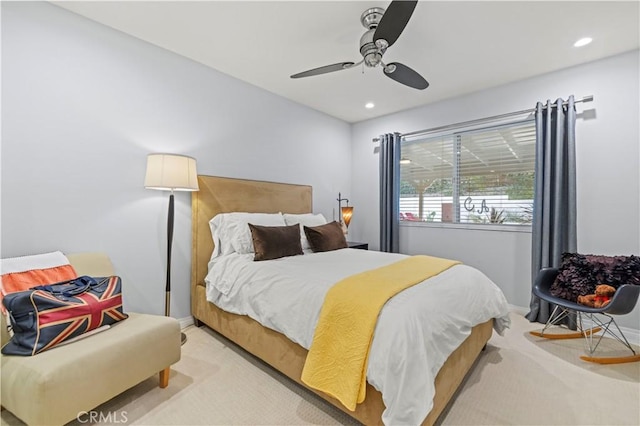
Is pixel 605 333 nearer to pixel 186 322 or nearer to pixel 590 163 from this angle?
pixel 590 163

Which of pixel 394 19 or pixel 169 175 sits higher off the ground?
pixel 394 19

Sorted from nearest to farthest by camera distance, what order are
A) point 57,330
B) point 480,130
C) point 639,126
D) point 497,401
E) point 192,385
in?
point 57,330, point 497,401, point 192,385, point 639,126, point 480,130

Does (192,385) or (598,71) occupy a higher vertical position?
(598,71)

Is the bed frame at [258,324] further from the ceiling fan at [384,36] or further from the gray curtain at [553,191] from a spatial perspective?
the ceiling fan at [384,36]

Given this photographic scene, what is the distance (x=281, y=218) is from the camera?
3385 millimetres

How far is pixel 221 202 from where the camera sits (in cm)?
316

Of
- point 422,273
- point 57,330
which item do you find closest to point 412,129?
point 422,273

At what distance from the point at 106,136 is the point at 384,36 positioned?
228 centimetres

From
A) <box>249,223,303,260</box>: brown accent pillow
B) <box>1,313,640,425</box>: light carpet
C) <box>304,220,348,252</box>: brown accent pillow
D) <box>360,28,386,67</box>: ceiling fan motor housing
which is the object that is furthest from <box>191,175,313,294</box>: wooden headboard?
<box>360,28,386,67</box>: ceiling fan motor housing

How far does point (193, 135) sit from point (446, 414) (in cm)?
310

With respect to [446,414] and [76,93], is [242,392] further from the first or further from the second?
[76,93]

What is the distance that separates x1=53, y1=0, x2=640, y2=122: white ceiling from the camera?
219cm

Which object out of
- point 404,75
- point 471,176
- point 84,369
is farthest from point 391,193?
point 84,369

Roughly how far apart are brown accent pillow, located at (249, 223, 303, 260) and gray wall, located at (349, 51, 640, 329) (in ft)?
7.41
